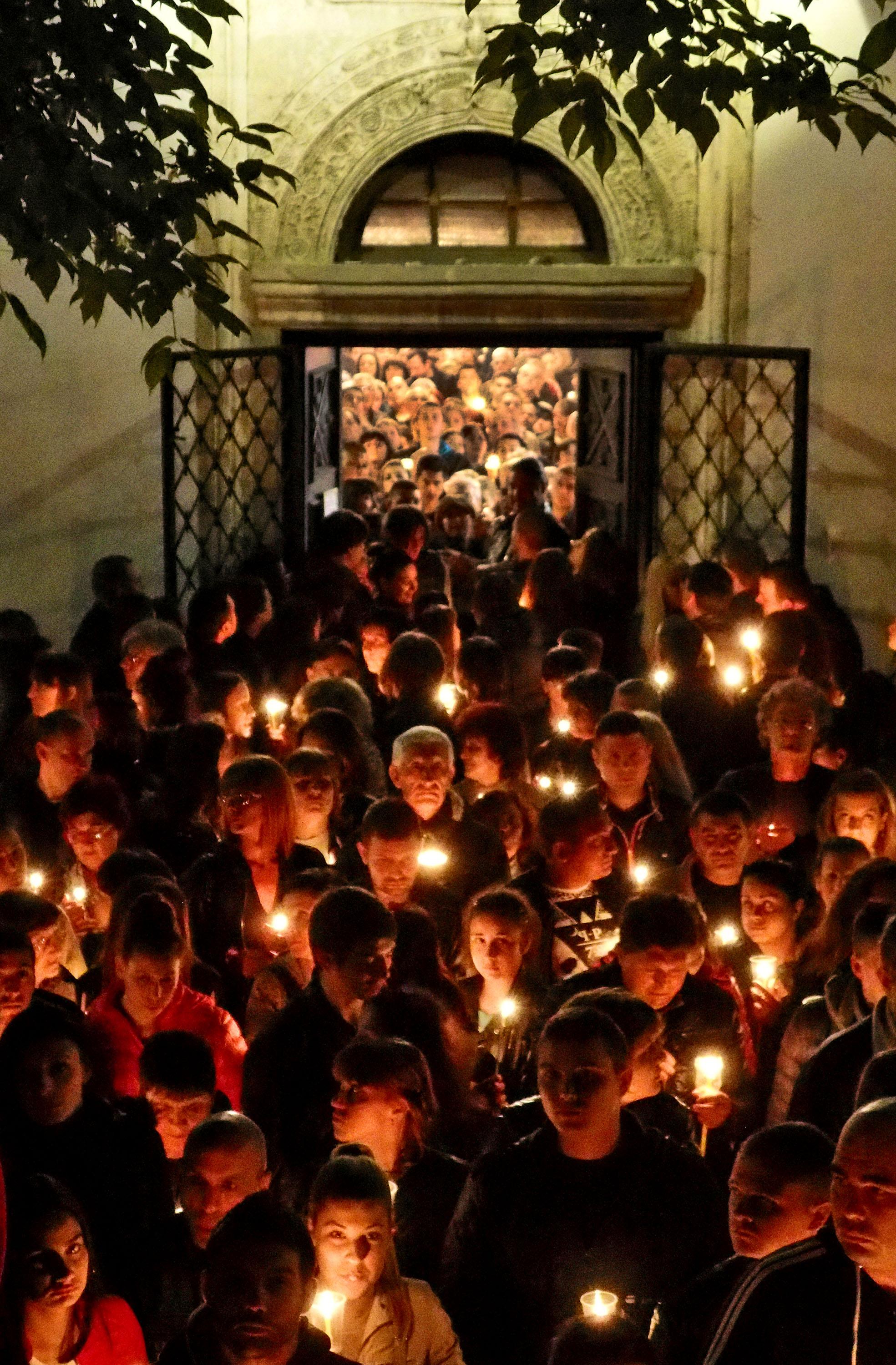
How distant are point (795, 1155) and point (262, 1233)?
1.12m

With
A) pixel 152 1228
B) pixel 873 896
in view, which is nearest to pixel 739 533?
pixel 873 896

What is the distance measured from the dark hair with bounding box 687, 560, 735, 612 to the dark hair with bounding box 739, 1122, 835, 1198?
6146mm

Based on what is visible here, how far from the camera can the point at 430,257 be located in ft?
45.8

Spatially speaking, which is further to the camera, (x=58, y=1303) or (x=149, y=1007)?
(x=149, y=1007)

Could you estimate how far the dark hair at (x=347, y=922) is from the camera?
562 cm

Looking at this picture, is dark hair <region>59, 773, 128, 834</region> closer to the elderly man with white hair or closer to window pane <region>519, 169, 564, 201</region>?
the elderly man with white hair

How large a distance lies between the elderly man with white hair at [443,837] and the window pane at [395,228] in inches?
274

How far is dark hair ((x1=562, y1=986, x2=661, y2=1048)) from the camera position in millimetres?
5164

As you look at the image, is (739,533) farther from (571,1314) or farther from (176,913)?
(571,1314)

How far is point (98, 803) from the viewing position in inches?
282

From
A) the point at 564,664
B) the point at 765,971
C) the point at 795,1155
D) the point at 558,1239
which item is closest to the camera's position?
the point at 795,1155

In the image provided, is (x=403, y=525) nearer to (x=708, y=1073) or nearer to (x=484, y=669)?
(x=484, y=669)

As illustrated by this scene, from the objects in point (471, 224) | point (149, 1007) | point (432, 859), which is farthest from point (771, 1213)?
point (471, 224)

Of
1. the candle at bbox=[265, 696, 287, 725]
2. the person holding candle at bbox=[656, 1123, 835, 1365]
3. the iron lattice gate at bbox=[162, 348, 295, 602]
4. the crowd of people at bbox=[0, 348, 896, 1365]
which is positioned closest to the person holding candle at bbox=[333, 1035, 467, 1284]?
the crowd of people at bbox=[0, 348, 896, 1365]
